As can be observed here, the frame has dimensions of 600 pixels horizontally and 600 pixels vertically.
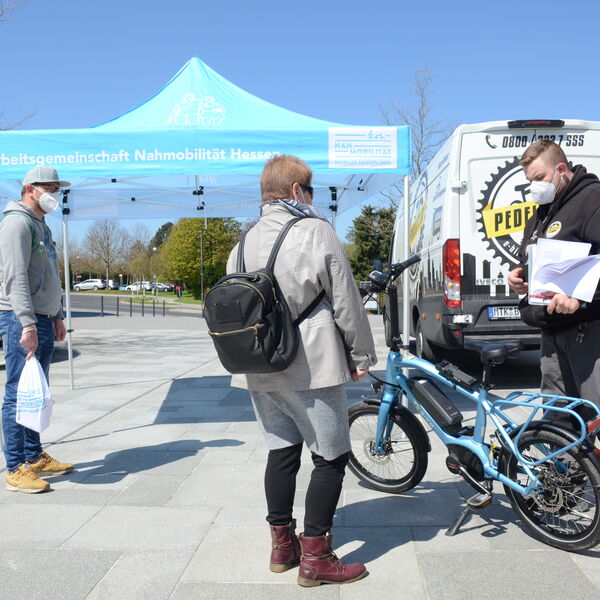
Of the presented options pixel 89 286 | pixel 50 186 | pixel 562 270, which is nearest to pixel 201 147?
pixel 50 186

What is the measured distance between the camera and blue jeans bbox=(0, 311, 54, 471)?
12.7ft

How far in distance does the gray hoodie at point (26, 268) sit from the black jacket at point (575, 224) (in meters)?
2.88

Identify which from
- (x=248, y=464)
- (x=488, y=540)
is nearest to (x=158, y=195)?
(x=248, y=464)

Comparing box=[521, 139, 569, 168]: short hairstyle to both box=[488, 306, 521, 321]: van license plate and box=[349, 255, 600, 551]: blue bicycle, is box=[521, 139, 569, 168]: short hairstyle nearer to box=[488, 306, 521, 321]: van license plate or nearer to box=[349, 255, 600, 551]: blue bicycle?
box=[349, 255, 600, 551]: blue bicycle

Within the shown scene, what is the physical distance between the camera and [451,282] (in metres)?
6.83

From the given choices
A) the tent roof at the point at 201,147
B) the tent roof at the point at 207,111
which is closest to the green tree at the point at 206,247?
the tent roof at the point at 207,111

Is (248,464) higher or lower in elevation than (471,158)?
lower

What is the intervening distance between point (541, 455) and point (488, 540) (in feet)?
1.64

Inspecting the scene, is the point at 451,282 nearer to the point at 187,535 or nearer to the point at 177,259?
the point at 187,535

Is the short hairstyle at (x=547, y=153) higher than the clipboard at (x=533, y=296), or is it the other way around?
the short hairstyle at (x=547, y=153)

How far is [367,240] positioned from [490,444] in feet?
120

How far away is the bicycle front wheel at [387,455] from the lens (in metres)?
3.62

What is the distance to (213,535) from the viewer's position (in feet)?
10.5

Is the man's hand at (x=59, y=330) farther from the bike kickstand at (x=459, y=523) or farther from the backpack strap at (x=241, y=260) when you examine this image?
the bike kickstand at (x=459, y=523)
